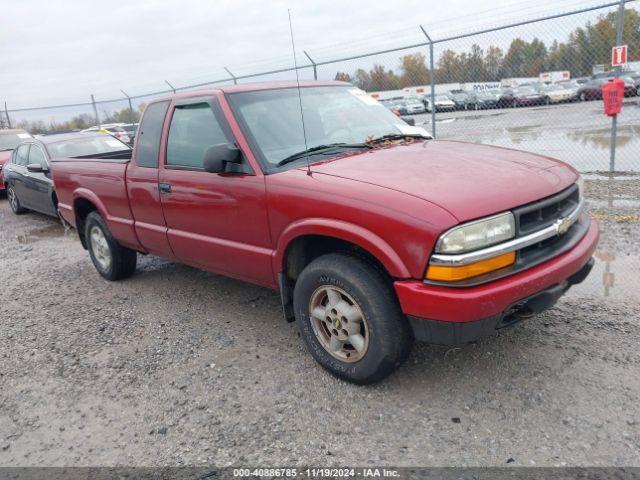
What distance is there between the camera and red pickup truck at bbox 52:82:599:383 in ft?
8.94

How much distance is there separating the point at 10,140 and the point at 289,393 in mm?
13166

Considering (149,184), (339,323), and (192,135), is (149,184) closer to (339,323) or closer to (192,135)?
(192,135)

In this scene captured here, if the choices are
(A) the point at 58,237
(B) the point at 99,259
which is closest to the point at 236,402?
(B) the point at 99,259

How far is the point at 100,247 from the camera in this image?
5.74m

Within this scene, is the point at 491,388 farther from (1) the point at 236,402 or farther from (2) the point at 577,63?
(2) the point at 577,63

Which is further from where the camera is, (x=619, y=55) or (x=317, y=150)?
(x=619, y=55)

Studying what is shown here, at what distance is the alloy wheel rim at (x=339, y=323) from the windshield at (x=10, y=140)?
12706 mm

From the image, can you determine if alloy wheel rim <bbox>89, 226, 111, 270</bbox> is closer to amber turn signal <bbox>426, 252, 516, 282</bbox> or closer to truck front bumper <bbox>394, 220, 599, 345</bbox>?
truck front bumper <bbox>394, 220, 599, 345</bbox>

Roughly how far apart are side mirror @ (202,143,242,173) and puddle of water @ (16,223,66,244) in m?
5.91

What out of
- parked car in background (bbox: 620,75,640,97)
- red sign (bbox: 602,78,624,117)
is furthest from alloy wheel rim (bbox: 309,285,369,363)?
parked car in background (bbox: 620,75,640,97)

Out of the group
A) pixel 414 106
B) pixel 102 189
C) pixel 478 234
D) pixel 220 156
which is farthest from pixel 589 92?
pixel 478 234

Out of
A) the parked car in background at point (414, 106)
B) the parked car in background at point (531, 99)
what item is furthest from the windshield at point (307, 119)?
the parked car in background at point (414, 106)

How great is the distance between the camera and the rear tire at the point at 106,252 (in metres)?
5.47

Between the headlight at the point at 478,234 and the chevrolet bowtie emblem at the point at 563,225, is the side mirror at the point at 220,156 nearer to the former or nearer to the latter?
the headlight at the point at 478,234
